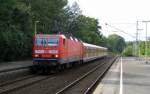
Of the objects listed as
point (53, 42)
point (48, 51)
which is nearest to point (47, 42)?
point (53, 42)

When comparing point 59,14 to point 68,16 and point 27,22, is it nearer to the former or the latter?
point 68,16

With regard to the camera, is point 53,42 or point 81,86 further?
point 53,42

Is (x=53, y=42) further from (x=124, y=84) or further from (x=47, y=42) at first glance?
(x=124, y=84)

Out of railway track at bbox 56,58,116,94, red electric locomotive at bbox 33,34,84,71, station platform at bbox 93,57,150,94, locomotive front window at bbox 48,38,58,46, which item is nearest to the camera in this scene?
railway track at bbox 56,58,116,94

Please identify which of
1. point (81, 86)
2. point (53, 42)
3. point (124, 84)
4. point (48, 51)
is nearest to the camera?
point (81, 86)

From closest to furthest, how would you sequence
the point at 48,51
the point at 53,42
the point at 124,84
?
the point at 124,84
the point at 48,51
the point at 53,42

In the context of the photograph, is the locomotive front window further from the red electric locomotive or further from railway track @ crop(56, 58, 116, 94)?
railway track @ crop(56, 58, 116, 94)

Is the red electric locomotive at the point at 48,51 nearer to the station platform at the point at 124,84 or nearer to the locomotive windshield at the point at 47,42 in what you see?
the locomotive windshield at the point at 47,42

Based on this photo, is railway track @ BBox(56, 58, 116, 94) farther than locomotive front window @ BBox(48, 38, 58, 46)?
No

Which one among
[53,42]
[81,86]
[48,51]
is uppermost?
[53,42]

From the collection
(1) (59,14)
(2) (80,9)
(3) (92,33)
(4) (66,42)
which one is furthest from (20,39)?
(3) (92,33)

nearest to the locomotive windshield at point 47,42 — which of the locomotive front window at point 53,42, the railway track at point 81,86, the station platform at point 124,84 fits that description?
the locomotive front window at point 53,42

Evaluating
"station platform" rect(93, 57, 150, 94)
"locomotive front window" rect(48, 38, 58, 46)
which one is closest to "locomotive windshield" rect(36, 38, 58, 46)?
"locomotive front window" rect(48, 38, 58, 46)

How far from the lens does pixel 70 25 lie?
106625 millimetres
